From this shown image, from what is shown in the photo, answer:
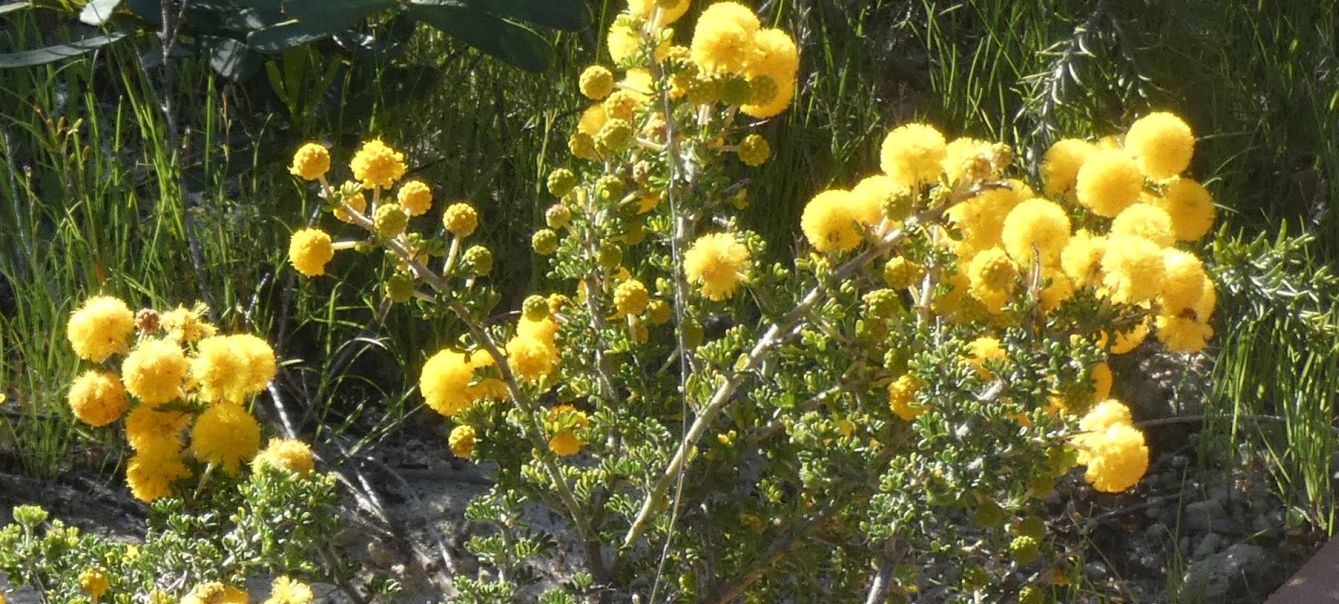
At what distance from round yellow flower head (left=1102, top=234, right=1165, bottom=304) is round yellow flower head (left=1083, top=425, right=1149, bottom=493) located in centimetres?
14

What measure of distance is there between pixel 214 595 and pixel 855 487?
705mm

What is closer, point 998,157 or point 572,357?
point 998,157

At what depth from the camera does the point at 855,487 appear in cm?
166

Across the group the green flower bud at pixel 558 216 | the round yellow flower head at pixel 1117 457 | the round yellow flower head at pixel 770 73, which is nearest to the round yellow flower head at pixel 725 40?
the round yellow flower head at pixel 770 73

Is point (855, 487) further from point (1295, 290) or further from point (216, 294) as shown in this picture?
point (216, 294)

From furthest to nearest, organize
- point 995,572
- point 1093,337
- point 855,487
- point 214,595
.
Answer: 1. point 995,572
2. point 855,487
3. point 1093,337
4. point 214,595

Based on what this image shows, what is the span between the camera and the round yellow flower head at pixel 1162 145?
164 cm

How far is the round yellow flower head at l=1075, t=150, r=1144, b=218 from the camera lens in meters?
1.59

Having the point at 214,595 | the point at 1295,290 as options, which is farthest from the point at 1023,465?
the point at 214,595

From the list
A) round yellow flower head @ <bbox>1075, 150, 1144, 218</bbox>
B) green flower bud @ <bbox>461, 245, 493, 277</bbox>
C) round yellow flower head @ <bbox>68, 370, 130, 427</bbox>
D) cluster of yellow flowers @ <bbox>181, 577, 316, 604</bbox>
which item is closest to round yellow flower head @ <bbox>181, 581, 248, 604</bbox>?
cluster of yellow flowers @ <bbox>181, 577, 316, 604</bbox>

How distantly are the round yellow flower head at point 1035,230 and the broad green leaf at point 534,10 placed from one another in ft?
2.86

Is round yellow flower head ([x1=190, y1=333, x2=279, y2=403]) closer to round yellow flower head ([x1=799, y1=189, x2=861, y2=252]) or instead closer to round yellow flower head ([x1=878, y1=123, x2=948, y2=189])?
round yellow flower head ([x1=799, y1=189, x2=861, y2=252])

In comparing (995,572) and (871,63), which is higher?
(871,63)

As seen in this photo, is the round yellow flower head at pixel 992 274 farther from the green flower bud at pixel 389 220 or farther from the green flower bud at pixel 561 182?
the green flower bud at pixel 389 220
